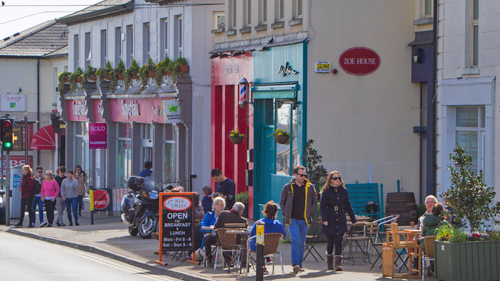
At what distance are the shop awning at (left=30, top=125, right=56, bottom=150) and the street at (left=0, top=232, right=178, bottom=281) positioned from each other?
2573 cm

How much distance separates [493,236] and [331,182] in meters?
2.93

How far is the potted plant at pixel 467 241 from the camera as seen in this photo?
13547 millimetres

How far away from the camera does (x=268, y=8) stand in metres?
24.1

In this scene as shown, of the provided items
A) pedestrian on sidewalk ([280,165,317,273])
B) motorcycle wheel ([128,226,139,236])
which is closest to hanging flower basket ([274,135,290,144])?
motorcycle wheel ([128,226,139,236])

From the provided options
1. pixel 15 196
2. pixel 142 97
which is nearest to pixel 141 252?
pixel 15 196

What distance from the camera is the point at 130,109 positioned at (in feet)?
114

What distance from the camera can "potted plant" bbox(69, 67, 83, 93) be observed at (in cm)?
3991

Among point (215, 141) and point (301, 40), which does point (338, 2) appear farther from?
point (215, 141)

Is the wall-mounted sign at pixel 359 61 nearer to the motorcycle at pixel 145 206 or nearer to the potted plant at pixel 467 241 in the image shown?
the motorcycle at pixel 145 206

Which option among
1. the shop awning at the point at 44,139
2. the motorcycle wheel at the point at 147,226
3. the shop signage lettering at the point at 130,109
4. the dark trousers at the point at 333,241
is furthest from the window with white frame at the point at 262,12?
the shop awning at the point at 44,139

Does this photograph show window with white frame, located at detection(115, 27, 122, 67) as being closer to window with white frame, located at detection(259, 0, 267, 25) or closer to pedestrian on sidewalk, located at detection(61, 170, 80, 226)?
pedestrian on sidewalk, located at detection(61, 170, 80, 226)

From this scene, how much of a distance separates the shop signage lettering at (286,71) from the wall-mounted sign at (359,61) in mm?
1219

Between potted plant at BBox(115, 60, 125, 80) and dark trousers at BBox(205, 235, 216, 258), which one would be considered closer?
dark trousers at BBox(205, 235, 216, 258)

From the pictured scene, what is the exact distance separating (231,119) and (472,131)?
34.0ft
